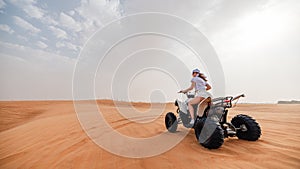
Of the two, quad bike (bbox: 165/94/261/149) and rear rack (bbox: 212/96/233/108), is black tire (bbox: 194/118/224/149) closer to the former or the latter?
quad bike (bbox: 165/94/261/149)

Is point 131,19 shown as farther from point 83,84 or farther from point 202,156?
point 202,156

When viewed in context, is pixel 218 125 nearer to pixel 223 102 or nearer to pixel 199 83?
pixel 223 102

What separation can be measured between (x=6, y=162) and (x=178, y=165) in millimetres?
3615

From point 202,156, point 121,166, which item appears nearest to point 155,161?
point 121,166

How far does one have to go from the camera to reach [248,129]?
13.6 feet

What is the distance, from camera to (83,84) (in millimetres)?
5504

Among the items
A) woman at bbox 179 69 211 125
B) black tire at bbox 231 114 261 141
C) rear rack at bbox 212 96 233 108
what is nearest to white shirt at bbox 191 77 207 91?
woman at bbox 179 69 211 125

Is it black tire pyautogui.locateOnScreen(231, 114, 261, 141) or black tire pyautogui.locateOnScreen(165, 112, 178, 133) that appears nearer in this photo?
black tire pyautogui.locateOnScreen(231, 114, 261, 141)

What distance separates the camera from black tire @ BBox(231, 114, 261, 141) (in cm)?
403

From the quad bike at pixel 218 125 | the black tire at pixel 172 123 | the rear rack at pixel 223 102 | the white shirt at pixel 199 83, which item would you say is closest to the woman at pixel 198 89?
the white shirt at pixel 199 83

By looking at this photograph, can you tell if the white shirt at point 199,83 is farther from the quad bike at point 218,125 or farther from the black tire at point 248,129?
the black tire at point 248,129

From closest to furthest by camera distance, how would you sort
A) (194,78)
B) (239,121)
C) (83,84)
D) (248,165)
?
(248,165) → (239,121) → (194,78) → (83,84)

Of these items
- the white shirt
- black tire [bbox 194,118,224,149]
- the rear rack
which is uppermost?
the white shirt

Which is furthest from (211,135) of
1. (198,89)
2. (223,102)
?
(198,89)
